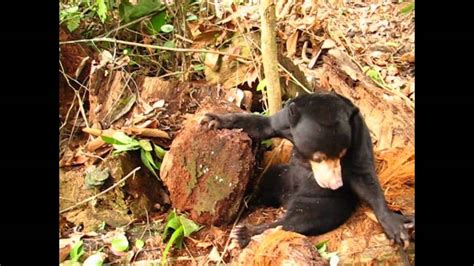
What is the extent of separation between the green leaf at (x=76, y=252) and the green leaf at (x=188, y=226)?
319 mm

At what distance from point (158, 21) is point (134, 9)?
12 centimetres

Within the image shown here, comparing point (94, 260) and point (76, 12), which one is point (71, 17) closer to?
point (76, 12)

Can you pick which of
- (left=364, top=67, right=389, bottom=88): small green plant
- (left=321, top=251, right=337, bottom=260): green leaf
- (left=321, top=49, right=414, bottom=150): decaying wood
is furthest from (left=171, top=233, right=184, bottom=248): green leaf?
(left=364, top=67, right=389, bottom=88): small green plant

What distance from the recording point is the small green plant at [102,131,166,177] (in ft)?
6.79

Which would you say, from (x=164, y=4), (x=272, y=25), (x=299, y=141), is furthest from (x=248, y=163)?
(x=164, y=4)

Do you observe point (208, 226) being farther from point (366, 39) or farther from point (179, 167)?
point (366, 39)

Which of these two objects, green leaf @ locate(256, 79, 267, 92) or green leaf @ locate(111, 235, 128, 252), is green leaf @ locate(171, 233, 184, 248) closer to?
green leaf @ locate(111, 235, 128, 252)

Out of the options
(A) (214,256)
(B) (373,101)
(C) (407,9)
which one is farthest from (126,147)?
(C) (407,9)

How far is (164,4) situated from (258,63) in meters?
0.57
